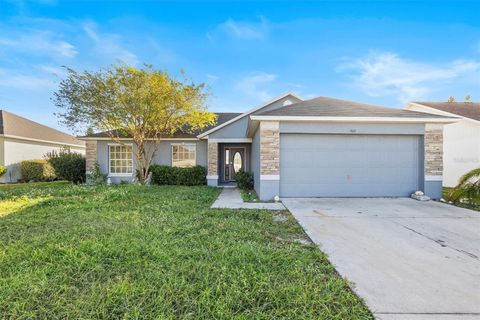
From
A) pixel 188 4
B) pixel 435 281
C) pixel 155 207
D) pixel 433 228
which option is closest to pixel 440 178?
pixel 433 228

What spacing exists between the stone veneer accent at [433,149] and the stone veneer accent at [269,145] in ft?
18.1

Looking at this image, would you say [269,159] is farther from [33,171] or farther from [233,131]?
[33,171]

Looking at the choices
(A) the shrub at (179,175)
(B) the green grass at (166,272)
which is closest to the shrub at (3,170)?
(A) the shrub at (179,175)

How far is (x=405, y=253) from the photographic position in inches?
148

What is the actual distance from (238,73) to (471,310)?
15.0m

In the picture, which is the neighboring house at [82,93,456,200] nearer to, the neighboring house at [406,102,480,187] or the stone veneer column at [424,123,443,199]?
the stone veneer column at [424,123,443,199]

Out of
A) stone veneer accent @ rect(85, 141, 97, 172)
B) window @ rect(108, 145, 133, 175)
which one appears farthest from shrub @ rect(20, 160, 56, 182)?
window @ rect(108, 145, 133, 175)

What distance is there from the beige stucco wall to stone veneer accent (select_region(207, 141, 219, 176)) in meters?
14.3

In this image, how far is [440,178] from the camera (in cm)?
835

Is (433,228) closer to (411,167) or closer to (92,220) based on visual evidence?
(411,167)

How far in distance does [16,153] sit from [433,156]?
24412 millimetres

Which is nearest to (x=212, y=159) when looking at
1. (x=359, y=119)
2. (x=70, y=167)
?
(x=359, y=119)

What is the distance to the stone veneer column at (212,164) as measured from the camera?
12625mm

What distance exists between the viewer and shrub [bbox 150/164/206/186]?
42.1 feet
